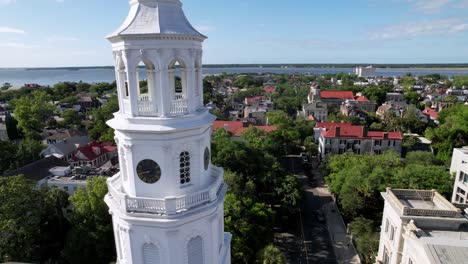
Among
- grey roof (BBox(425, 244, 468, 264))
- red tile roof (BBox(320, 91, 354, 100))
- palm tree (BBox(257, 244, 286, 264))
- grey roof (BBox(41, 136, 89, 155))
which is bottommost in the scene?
palm tree (BBox(257, 244, 286, 264))

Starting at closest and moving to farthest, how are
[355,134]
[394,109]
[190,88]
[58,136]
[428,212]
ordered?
[190,88]
[428,212]
[355,134]
[58,136]
[394,109]

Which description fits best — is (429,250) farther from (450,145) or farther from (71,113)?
(71,113)

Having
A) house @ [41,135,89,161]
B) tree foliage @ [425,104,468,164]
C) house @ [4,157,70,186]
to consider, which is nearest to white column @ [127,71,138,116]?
house @ [4,157,70,186]

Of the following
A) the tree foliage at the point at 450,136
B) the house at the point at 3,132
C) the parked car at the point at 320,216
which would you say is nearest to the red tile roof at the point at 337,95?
the tree foliage at the point at 450,136

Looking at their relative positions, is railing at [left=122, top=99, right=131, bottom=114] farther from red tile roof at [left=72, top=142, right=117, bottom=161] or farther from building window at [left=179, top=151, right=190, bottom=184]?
red tile roof at [left=72, top=142, right=117, bottom=161]

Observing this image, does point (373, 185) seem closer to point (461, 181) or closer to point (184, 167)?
point (461, 181)

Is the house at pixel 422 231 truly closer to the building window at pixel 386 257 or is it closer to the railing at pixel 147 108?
the building window at pixel 386 257

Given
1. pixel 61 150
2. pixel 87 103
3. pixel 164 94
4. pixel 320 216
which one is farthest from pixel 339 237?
pixel 87 103
